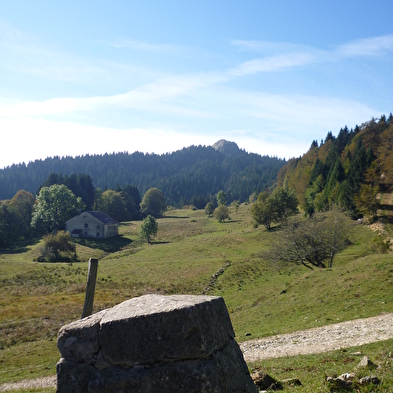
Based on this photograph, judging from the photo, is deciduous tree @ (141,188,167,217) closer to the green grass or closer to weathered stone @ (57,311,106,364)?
the green grass

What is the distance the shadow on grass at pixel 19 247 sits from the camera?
8647 centimetres

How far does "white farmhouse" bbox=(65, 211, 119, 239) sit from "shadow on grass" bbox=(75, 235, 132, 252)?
3.55 metres

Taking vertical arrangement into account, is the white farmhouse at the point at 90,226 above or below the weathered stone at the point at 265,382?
below

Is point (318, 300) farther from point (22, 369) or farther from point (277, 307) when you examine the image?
point (22, 369)

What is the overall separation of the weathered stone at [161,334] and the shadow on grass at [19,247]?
88745mm

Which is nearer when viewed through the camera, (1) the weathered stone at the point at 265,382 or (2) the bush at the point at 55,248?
(1) the weathered stone at the point at 265,382

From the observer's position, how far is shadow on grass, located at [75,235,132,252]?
91188 mm

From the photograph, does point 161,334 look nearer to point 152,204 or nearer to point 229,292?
point 229,292

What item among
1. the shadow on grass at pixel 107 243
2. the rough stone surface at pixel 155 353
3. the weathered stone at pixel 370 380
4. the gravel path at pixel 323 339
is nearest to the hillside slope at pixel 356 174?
the shadow on grass at pixel 107 243

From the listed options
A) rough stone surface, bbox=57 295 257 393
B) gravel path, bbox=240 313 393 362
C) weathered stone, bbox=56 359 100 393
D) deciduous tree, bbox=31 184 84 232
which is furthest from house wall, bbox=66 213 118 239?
rough stone surface, bbox=57 295 257 393

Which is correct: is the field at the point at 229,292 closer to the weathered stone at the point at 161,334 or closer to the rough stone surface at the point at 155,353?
the rough stone surface at the point at 155,353

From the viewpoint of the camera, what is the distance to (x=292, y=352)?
52.4 feet

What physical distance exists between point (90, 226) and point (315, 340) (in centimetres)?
9507

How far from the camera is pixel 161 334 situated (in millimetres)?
6438
